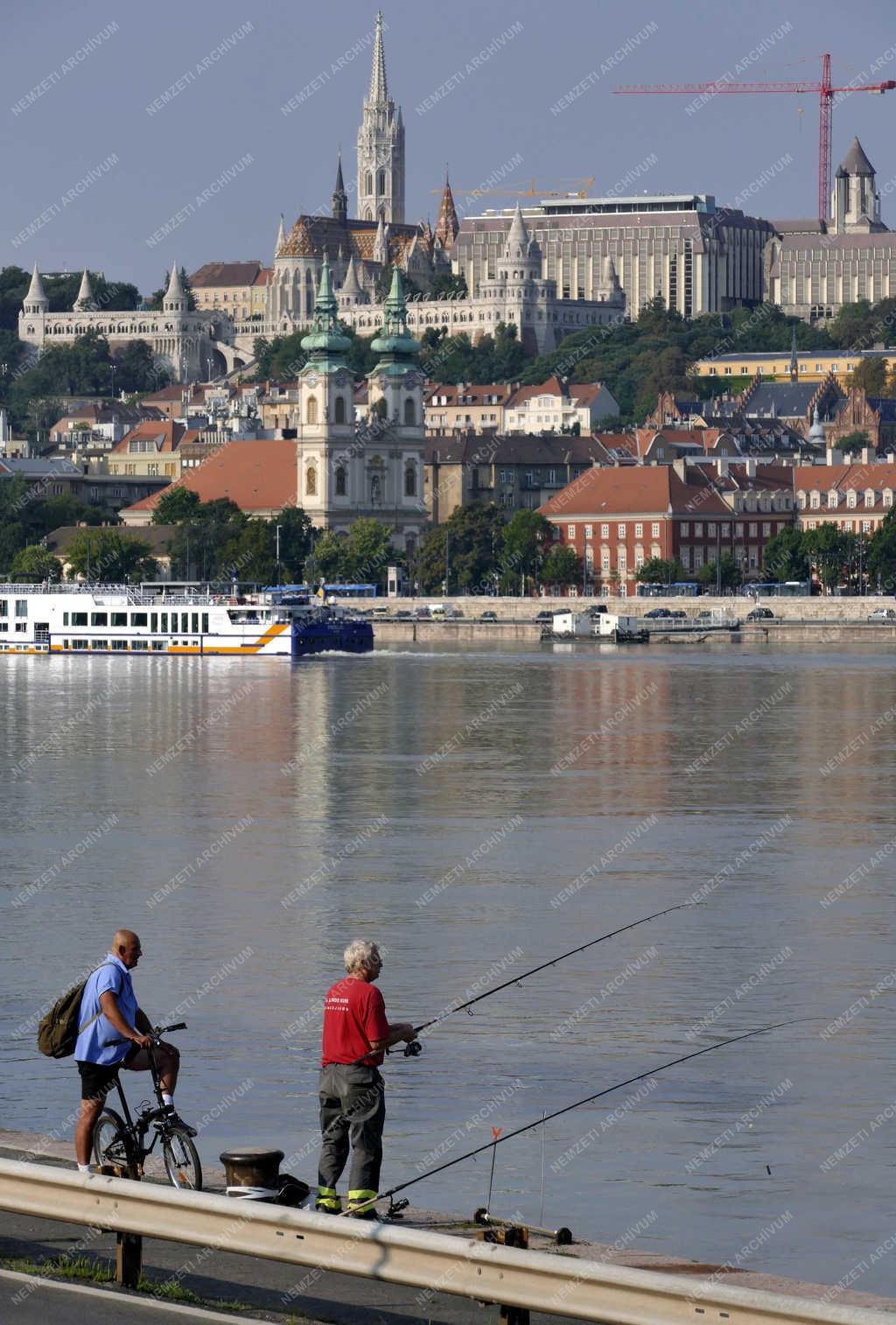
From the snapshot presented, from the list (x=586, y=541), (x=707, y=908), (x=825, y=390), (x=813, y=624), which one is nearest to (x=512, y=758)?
(x=707, y=908)

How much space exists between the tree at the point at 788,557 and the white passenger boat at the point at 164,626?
114ft

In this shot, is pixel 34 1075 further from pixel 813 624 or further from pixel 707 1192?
pixel 813 624

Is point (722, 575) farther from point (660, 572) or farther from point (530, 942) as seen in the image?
point (530, 942)

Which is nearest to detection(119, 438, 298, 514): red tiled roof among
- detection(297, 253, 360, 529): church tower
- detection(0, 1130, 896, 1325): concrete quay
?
detection(297, 253, 360, 529): church tower

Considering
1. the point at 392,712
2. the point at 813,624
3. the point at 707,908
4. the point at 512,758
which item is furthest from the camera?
the point at 813,624

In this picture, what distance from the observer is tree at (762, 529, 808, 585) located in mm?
122938

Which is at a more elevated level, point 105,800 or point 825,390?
point 825,390

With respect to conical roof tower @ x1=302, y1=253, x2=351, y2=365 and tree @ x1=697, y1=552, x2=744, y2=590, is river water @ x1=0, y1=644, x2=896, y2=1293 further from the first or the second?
conical roof tower @ x1=302, y1=253, x2=351, y2=365

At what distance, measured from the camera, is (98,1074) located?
1037cm

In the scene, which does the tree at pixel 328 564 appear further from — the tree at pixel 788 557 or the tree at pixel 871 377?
the tree at pixel 871 377

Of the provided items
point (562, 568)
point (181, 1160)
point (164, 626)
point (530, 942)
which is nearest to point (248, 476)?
point (562, 568)

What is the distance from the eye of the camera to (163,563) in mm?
131750

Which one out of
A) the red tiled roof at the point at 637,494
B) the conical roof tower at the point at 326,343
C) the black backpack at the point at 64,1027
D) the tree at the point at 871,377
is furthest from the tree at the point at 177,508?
the black backpack at the point at 64,1027

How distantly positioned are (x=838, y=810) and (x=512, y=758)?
9.53m
